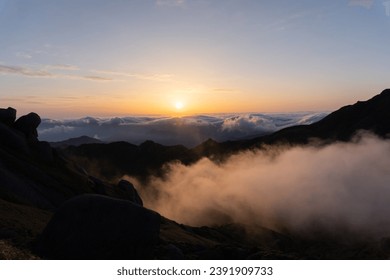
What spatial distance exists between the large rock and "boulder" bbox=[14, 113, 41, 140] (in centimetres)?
6879

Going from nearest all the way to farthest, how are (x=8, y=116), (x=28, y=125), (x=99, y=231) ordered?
(x=99, y=231) → (x=8, y=116) → (x=28, y=125)

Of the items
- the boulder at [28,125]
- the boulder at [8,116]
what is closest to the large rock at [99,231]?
the boulder at [28,125]

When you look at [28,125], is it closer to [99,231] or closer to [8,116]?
[8,116]

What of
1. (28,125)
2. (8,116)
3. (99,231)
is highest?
(8,116)

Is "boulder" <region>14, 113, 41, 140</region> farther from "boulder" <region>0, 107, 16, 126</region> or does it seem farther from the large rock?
the large rock

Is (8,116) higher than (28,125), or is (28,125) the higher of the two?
(8,116)

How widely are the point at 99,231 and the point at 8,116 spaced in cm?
7488

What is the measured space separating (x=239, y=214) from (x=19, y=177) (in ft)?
432

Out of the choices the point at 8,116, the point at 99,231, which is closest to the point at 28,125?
the point at 8,116

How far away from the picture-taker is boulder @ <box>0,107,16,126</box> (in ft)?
289

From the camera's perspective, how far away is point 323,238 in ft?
494

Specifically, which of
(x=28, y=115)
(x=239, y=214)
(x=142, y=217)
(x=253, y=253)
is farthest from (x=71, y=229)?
(x=239, y=214)

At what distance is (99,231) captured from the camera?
2695 cm

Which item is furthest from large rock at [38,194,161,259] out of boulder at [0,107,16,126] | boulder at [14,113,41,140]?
boulder at [0,107,16,126]
